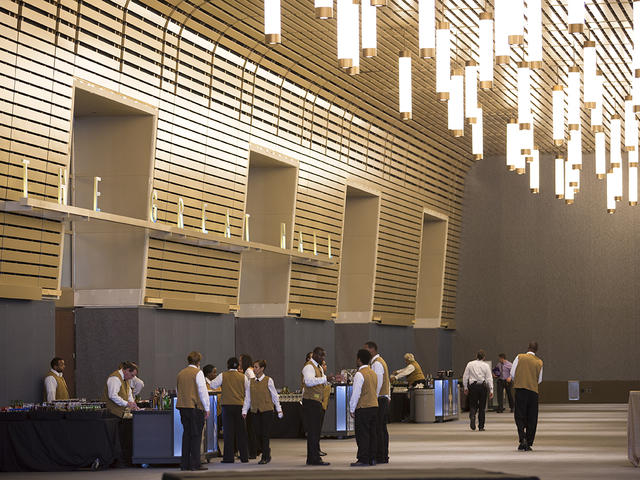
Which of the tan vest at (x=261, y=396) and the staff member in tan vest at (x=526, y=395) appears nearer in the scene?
the tan vest at (x=261, y=396)

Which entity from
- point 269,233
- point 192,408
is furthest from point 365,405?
point 269,233

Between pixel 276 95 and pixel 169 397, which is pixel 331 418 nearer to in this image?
pixel 169 397

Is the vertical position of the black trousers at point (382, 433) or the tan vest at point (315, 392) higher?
the tan vest at point (315, 392)

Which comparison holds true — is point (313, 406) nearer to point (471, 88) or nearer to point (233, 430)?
point (233, 430)

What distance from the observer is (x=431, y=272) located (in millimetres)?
30922

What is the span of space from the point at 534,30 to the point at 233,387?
5414 mm

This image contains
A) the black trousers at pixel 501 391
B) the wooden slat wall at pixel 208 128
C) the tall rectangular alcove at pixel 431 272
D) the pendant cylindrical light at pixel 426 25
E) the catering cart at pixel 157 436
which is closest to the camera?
the pendant cylindrical light at pixel 426 25

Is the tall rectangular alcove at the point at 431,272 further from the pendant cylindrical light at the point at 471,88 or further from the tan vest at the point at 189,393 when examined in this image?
the tan vest at the point at 189,393

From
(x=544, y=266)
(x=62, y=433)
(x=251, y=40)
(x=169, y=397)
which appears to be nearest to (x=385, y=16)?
(x=251, y=40)

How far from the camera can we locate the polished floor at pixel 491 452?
11.6 m

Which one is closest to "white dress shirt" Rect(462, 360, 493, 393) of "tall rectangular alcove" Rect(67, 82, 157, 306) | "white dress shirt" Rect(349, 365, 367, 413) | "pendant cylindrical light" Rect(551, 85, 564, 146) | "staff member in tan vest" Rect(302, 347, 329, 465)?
"pendant cylindrical light" Rect(551, 85, 564, 146)

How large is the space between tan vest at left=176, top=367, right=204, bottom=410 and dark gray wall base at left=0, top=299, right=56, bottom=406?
2788 mm

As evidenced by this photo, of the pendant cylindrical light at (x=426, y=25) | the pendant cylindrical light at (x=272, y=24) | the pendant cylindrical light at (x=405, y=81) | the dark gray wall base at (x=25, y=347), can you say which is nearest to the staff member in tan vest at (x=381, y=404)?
the pendant cylindrical light at (x=405, y=81)

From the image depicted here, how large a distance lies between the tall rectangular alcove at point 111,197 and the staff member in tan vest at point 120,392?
3.08 m
